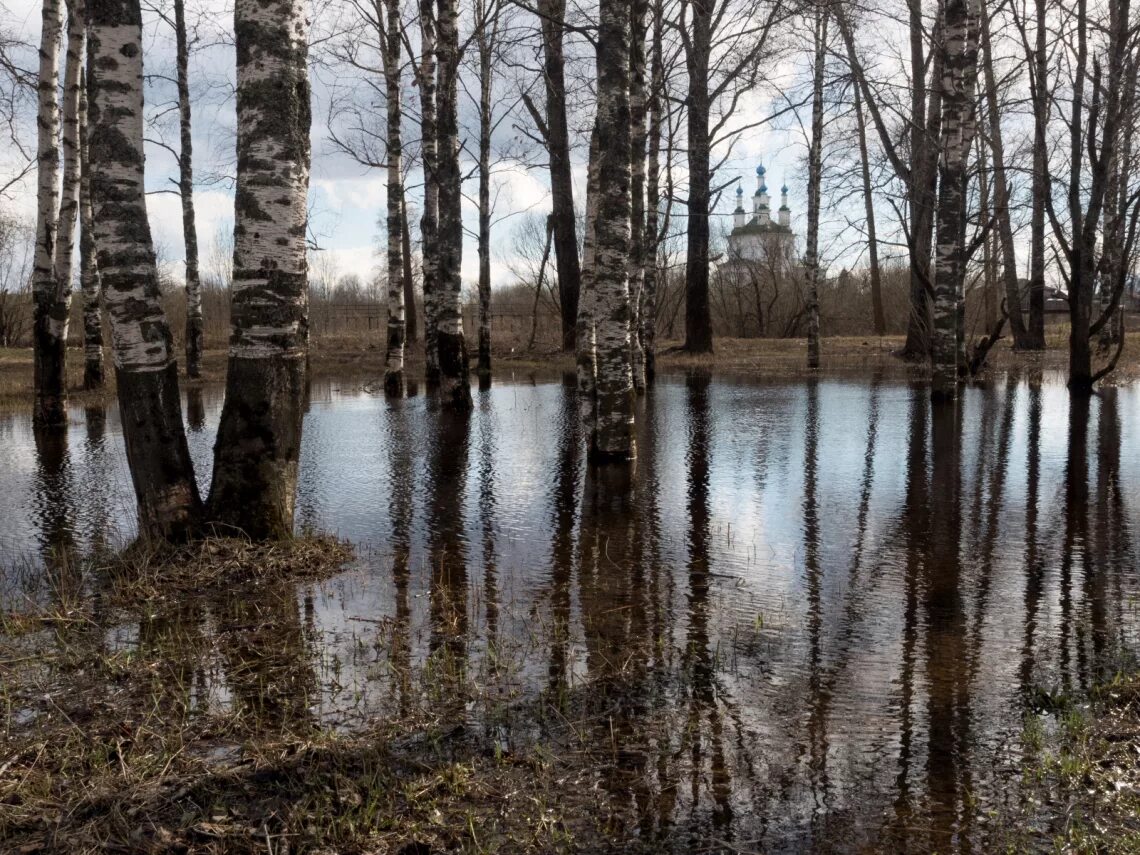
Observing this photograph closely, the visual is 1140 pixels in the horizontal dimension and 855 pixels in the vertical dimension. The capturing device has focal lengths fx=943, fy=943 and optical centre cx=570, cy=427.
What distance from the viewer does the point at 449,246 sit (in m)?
15.6

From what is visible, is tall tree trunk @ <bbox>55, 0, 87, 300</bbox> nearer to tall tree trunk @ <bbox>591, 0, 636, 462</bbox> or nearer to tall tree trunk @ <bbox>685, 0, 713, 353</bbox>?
tall tree trunk @ <bbox>591, 0, 636, 462</bbox>

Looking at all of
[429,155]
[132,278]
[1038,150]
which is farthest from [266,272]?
[1038,150]

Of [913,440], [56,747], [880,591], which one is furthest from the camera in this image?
[913,440]

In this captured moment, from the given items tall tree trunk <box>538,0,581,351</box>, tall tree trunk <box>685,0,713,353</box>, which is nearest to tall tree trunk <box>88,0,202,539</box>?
tall tree trunk <box>685,0,713,353</box>

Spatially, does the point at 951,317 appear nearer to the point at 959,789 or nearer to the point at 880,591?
the point at 880,591

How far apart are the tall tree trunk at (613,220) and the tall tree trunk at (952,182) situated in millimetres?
7714

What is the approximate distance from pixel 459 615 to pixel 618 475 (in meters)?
4.57

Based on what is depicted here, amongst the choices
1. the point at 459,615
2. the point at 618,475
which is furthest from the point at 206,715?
the point at 618,475

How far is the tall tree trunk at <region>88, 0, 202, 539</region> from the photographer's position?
246 inches

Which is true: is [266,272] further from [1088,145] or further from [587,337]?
[1088,145]

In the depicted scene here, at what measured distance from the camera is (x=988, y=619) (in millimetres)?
5141

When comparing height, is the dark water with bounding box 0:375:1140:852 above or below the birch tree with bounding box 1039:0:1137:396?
below

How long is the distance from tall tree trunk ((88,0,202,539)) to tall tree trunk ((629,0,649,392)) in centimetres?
Answer: 606

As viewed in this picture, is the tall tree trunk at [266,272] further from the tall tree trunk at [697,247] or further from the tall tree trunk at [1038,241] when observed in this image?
the tall tree trunk at [697,247]
